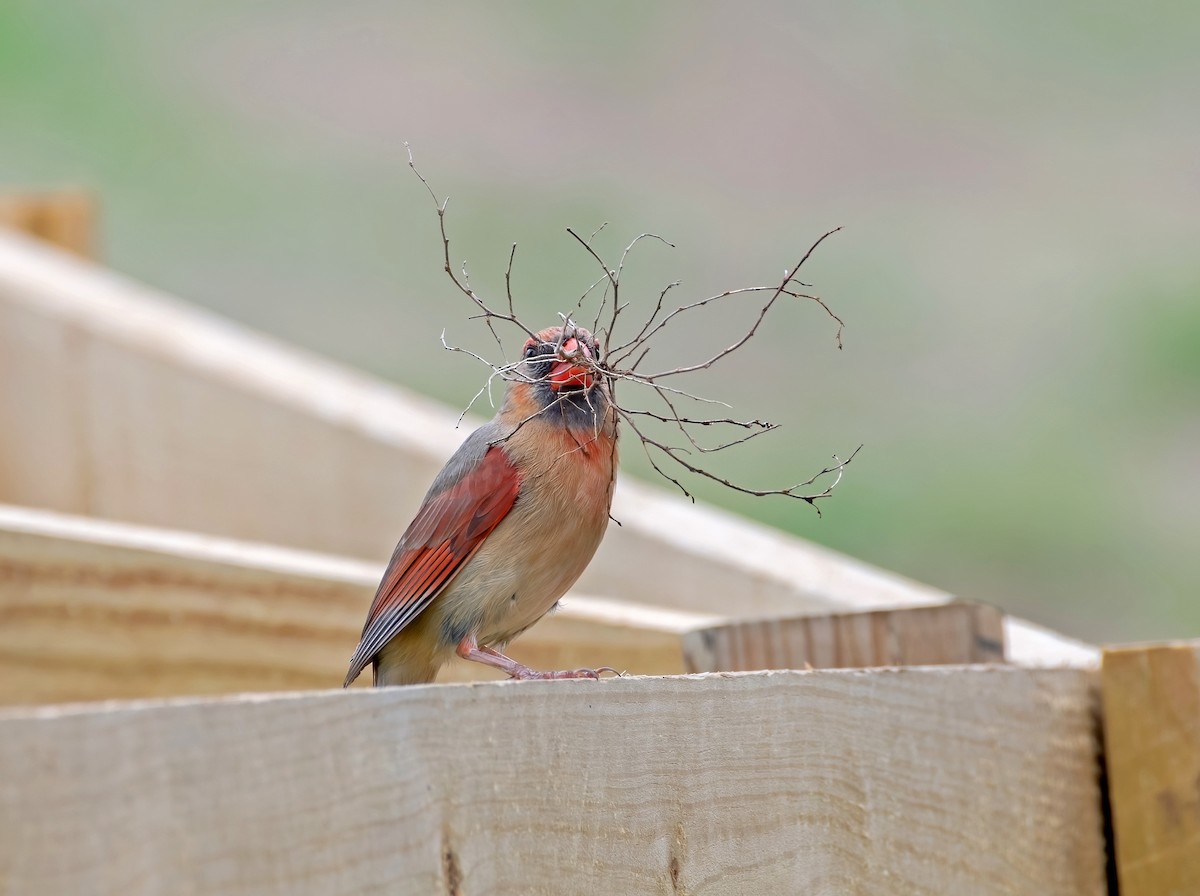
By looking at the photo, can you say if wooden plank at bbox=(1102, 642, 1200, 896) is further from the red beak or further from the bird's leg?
the red beak

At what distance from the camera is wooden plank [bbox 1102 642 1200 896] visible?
2180 mm

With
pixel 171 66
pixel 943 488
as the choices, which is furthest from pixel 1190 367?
pixel 171 66

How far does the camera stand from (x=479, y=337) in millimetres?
7809

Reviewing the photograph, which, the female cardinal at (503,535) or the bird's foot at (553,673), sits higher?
the female cardinal at (503,535)

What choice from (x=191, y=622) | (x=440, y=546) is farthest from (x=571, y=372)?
(x=191, y=622)

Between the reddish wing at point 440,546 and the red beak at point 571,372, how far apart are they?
0.18 meters

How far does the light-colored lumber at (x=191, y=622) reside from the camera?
2.79m

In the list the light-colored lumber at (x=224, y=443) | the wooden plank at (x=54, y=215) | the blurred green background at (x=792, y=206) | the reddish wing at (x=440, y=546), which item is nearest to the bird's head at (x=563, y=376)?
the reddish wing at (x=440, y=546)

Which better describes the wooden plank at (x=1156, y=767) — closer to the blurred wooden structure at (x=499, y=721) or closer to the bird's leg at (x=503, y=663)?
the blurred wooden structure at (x=499, y=721)

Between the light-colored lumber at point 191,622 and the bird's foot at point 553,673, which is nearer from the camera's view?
Result: the bird's foot at point 553,673

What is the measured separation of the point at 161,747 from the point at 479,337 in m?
6.65

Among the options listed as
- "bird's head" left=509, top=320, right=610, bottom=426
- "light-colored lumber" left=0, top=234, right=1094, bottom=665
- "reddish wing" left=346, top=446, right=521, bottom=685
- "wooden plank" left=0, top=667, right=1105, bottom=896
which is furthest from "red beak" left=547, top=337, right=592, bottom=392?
"light-colored lumber" left=0, top=234, right=1094, bottom=665

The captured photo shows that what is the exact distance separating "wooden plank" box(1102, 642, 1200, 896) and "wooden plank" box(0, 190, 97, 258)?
485cm

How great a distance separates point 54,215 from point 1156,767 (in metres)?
4.97
